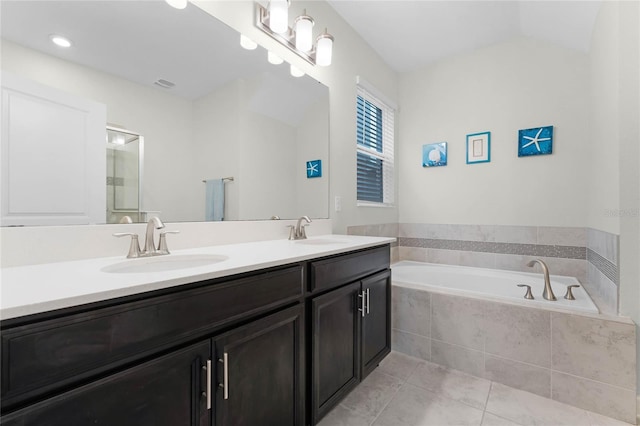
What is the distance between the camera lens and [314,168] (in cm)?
207

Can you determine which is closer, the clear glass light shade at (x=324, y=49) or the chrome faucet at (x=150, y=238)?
the chrome faucet at (x=150, y=238)

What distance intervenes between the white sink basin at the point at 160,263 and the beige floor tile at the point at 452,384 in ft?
4.85

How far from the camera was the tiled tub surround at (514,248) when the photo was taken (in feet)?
6.03

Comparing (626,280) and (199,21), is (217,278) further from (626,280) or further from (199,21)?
(626,280)

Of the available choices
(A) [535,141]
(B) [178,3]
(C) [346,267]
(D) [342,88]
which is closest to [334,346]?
(C) [346,267]

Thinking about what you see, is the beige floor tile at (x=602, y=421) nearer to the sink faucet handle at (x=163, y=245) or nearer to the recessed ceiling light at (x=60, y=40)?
the sink faucet handle at (x=163, y=245)

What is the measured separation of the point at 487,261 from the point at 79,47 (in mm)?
3116

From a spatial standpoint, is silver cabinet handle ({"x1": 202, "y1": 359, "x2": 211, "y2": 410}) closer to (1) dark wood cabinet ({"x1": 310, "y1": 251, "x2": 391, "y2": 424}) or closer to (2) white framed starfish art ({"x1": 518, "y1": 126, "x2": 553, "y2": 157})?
(1) dark wood cabinet ({"x1": 310, "y1": 251, "x2": 391, "y2": 424})

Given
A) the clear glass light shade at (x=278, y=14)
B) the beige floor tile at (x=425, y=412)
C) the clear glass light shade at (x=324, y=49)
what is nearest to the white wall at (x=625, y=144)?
the beige floor tile at (x=425, y=412)

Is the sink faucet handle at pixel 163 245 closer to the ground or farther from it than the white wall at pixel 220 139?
closer to the ground

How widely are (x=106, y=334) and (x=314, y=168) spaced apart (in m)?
1.62

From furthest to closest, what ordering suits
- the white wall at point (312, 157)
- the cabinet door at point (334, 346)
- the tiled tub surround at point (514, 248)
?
the white wall at point (312, 157)
the tiled tub surround at point (514, 248)
the cabinet door at point (334, 346)

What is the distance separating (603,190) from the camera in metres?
1.81

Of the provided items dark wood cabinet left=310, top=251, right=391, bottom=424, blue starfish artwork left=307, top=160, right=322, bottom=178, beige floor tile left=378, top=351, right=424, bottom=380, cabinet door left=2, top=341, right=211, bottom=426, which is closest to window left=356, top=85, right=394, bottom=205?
blue starfish artwork left=307, top=160, right=322, bottom=178
